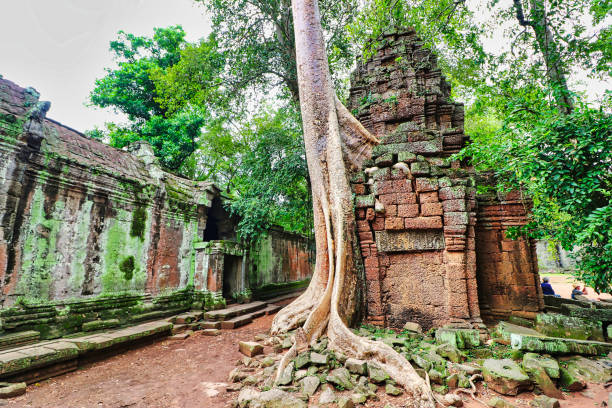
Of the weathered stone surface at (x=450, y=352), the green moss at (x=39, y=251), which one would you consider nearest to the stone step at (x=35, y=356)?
the green moss at (x=39, y=251)

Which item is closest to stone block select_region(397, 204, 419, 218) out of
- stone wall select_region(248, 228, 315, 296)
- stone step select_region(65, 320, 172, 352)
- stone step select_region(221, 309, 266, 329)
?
stone step select_region(221, 309, 266, 329)

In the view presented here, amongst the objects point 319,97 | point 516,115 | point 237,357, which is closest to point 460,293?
point 516,115

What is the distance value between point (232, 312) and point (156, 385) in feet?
12.1

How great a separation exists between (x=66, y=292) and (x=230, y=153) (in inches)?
445

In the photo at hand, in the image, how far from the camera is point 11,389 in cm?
338

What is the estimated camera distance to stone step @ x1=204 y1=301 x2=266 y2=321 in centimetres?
706

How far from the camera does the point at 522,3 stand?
7824 mm

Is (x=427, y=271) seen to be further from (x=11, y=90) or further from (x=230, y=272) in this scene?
(x=11, y=90)

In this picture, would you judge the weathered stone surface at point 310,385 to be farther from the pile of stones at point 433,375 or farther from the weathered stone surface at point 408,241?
the weathered stone surface at point 408,241

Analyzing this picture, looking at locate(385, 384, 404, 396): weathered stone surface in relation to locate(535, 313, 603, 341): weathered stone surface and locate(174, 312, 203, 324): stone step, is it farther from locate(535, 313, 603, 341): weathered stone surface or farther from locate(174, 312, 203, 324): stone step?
locate(174, 312, 203, 324): stone step

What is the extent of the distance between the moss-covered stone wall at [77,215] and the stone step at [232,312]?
1.29m

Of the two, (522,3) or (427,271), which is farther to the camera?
(522,3)

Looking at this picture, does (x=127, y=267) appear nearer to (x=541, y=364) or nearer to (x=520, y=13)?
(x=541, y=364)

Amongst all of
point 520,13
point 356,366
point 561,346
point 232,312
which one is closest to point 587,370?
point 561,346
